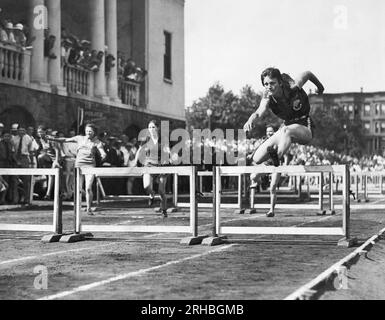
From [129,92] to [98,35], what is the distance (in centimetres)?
419

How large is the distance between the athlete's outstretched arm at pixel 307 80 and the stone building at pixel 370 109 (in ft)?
371

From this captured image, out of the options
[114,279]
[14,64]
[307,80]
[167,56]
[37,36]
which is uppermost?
[167,56]

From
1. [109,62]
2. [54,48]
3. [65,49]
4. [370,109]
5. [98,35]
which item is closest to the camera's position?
[54,48]

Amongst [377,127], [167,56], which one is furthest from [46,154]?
[377,127]

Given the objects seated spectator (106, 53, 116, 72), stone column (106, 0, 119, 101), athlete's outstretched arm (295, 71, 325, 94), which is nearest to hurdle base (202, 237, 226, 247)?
athlete's outstretched arm (295, 71, 325, 94)

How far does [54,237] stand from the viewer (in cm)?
1031

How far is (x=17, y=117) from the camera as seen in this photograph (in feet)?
76.3

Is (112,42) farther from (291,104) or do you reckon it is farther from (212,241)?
(212,241)

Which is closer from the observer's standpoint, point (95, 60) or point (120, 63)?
point (95, 60)

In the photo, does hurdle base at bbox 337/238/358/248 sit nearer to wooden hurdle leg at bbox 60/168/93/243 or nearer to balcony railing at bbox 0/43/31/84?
wooden hurdle leg at bbox 60/168/93/243

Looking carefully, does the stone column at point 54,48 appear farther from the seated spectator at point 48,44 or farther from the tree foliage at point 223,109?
the tree foliage at point 223,109
